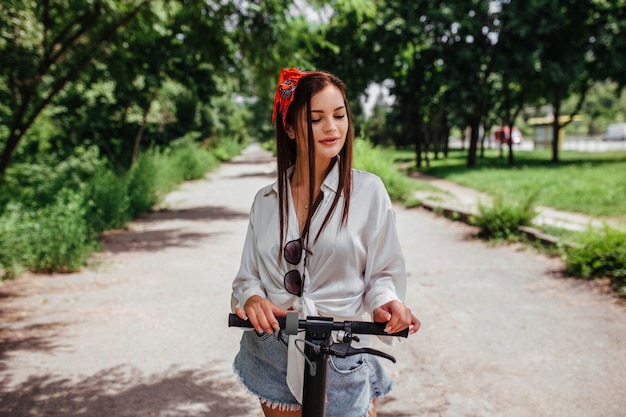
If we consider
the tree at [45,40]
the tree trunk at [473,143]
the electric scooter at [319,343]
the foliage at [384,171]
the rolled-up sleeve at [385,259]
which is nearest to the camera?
the electric scooter at [319,343]

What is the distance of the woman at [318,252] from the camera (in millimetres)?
1651

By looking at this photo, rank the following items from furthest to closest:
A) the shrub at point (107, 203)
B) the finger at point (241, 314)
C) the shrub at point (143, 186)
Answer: the shrub at point (143, 186) → the shrub at point (107, 203) → the finger at point (241, 314)

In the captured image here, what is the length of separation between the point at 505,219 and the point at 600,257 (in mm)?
2387

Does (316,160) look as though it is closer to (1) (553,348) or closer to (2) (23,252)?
(1) (553,348)

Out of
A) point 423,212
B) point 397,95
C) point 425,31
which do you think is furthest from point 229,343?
point 397,95

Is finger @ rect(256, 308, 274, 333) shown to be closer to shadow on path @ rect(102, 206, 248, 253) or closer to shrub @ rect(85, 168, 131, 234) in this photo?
shadow on path @ rect(102, 206, 248, 253)

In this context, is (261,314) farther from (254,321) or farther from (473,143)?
(473,143)

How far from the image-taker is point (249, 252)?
1.79m

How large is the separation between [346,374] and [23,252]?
6496 millimetres

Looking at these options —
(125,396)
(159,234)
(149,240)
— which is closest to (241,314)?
(125,396)

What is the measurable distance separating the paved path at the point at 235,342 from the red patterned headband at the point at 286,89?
2.41 meters

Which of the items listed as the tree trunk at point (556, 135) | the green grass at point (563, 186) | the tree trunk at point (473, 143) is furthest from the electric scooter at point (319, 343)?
the tree trunk at point (556, 135)

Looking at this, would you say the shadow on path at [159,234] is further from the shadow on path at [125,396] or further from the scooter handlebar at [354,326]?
the scooter handlebar at [354,326]

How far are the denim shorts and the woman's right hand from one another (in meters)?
0.19
